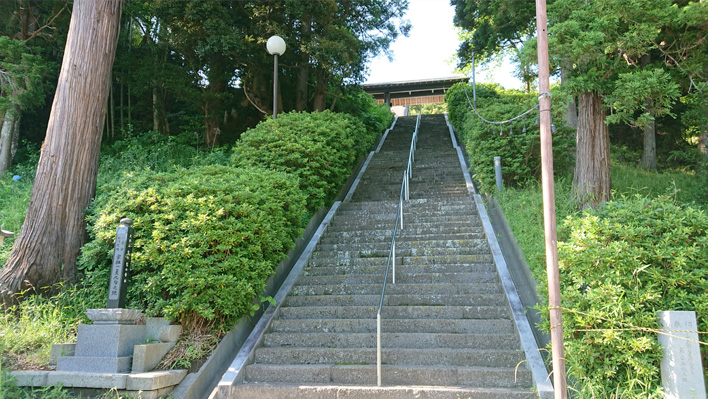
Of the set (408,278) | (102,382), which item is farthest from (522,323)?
(102,382)

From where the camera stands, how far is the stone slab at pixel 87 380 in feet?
14.5

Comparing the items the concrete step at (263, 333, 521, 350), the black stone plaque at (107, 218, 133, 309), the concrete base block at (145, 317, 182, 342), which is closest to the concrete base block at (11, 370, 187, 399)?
the concrete base block at (145, 317, 182, 342)

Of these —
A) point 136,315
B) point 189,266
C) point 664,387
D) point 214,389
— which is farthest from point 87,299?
point 664,387

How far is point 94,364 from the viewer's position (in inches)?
183

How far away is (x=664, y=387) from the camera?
3.54 meters

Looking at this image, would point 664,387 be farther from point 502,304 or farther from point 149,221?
point 149,221

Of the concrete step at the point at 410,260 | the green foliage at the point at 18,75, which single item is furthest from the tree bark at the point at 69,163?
the green foliage at the point at 18,75

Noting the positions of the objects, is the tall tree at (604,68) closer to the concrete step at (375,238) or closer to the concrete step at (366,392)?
the concrete step at (375,238)

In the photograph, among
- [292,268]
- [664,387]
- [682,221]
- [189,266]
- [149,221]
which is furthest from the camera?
[292,268]

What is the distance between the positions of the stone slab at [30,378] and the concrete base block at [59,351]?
0.29 meters

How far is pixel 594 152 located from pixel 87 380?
8.16 metres

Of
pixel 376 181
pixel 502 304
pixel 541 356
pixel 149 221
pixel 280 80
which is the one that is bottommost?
pixel 541 356

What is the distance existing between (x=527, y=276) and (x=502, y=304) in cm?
72

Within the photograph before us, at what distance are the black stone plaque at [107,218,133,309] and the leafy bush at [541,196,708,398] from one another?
4.74 meters
